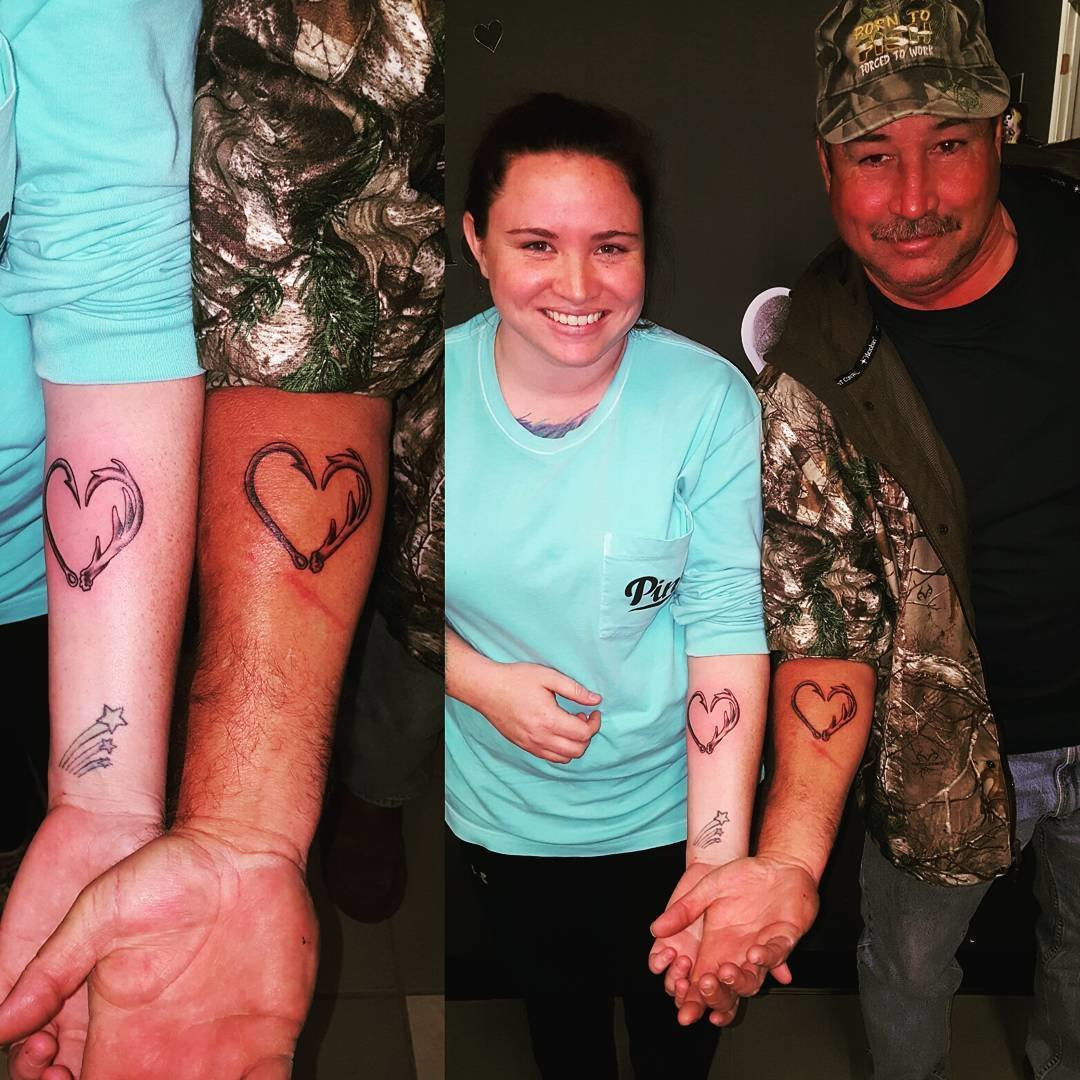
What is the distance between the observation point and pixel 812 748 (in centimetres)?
126

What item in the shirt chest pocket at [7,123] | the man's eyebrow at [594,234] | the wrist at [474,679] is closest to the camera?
the shirt chest pocket at [7,123]

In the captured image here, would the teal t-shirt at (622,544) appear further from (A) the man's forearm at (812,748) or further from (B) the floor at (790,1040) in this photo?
(B) the floor at (790,1040)

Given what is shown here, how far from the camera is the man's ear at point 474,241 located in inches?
47.1

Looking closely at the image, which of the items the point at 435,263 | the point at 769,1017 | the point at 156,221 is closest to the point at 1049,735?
the point at 769,1017

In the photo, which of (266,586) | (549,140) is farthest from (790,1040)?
(549,140)

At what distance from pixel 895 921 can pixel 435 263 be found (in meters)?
0.91

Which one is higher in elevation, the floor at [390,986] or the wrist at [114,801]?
the wrist at [114,801]

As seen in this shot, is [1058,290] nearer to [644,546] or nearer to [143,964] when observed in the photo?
[644,546]

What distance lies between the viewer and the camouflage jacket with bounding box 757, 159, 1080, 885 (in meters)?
1.20

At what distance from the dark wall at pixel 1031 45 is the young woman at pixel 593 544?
39cm

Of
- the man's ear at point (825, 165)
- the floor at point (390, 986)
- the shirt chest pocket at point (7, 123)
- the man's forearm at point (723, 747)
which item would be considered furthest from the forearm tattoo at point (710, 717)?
the shirt chest pocket at point (7, 123)

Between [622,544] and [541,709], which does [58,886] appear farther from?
[622,544]

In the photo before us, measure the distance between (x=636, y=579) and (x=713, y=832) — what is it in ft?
0.97

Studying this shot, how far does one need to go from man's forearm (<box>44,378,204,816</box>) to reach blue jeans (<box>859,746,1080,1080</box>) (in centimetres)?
81
